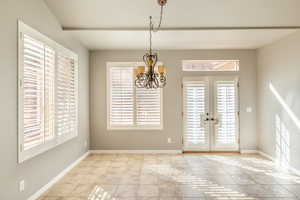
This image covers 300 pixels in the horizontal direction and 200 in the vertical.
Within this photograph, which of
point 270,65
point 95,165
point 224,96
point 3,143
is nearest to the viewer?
point 3,143

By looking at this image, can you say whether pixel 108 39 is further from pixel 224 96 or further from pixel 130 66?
pixel 224 96

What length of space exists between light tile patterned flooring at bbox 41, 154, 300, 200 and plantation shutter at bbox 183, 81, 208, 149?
641 millimetres

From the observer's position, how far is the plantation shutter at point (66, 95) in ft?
13.5

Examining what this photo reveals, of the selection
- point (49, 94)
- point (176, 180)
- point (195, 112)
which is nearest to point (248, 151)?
point (195, 112)

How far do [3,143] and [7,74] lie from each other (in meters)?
0.82

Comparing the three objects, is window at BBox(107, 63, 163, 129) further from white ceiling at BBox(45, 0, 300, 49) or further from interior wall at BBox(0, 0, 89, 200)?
interior wall at BBox(0, 0, 89, 200)

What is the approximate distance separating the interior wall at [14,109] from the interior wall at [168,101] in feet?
6.18

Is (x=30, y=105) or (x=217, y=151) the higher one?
(x=30, y=105)

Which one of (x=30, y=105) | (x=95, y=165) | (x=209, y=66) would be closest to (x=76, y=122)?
(x=95, y=165)

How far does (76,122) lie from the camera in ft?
16.3

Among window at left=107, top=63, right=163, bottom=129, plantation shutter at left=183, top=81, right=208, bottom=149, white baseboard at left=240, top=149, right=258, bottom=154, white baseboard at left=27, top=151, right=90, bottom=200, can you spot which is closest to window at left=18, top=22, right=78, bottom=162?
white baseboard at left=27, top=151, right=90, bottom=200

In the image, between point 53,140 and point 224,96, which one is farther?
point 224,96

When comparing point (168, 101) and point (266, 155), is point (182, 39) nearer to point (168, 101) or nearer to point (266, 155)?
point (168, 101)

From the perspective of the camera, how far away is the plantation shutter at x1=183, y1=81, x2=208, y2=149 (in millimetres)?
5992
